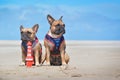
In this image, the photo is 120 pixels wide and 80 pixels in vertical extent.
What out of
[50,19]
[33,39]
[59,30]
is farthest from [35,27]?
[59,30]

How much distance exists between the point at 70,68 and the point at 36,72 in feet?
5.40

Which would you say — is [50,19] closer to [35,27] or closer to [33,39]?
[35,27]

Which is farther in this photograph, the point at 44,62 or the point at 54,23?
the point at 44,62

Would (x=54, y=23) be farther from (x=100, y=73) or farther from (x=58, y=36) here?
(x=100, y=73)

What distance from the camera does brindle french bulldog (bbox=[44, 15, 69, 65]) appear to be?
17.5 metres

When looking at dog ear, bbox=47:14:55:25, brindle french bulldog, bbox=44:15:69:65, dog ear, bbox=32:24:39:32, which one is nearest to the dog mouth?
brindle french bulldog, bbox=44:15:69:65

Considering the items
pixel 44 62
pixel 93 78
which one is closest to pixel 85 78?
pixel 93 78

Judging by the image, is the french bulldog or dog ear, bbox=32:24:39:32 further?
dog ear, bbox=32:24:39:32

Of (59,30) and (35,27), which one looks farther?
(35,27)

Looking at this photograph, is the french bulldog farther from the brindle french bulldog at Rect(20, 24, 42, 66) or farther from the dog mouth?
the brindle french bulldog at Rect(20, 24, 42, 66)

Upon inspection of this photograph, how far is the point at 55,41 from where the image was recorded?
17.5m

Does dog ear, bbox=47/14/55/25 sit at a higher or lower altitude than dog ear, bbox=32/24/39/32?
higher

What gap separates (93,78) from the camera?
14.3 metres

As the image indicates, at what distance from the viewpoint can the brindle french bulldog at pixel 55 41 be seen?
57.3 ft
